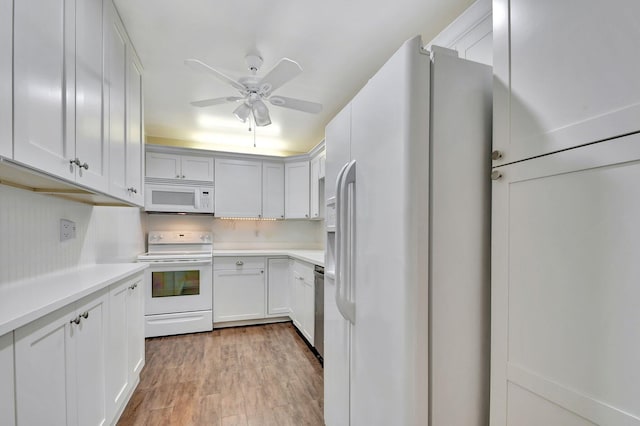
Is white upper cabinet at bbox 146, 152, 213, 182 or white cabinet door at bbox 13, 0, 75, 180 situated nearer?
white cabinet door at bbox 13, 0, 75, 180

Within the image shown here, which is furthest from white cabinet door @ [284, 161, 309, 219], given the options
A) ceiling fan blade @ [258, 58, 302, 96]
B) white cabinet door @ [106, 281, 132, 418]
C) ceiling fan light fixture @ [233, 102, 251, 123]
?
white cabinet door @ [106, 281, 132, 418]

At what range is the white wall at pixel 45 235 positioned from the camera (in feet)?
3.99

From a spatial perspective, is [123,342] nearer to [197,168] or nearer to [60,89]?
[60,89]

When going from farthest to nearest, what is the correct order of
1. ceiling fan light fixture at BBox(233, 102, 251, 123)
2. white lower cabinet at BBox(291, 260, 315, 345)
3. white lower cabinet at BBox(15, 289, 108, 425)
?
white lower cabinet at BBox(291, 260, 315, 345) < ceiling fan light fixture at BBox(233, 102, 251, 123) < white lower cabinet at BBox(15, 289, 108, 425)

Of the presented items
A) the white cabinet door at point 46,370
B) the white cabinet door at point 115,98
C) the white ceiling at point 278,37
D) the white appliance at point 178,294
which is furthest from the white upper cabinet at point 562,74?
the white appliance at point 178,294

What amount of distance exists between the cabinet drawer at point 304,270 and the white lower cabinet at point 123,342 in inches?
58.7

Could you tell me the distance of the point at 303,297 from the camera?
307cm

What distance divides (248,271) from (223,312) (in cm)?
58

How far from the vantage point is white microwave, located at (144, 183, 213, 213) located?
3.52m

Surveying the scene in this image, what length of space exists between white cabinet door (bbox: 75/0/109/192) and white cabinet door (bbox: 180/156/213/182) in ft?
7.44

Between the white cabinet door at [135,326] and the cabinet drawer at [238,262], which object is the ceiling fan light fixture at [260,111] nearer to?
the white cabinet door at [135,326]

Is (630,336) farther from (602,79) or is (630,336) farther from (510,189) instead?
(602,79)

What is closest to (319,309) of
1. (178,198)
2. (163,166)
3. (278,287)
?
(278,287)

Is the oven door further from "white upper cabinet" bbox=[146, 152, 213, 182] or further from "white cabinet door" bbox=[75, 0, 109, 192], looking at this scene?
"white cabinet door" bbox=[75, 0, 109, 192]
